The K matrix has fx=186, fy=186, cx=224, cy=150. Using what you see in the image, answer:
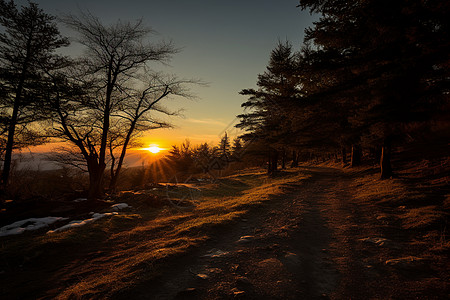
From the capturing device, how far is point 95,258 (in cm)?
492

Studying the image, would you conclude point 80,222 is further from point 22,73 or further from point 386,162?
point 386,162

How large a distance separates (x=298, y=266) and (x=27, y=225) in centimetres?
1020

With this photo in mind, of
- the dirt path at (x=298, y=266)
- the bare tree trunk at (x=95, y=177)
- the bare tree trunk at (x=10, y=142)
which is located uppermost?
the bare tree trunk at (x=10, y=142)

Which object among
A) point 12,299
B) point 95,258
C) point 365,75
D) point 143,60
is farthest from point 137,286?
point 143,60

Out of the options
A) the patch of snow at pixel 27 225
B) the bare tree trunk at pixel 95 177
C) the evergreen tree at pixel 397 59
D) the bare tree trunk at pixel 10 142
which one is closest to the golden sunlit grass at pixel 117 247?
the patch of snow at pixel 27 225

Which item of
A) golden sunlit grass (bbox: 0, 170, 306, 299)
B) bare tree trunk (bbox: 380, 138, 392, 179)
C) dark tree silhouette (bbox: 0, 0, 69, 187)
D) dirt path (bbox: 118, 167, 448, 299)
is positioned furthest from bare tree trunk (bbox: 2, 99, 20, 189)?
bare tree trunk (bbox: 380, 138, 392, 179)

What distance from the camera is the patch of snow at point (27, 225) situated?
6.89m

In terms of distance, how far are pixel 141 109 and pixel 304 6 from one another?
12.3m

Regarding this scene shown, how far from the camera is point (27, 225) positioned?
750 centimetres

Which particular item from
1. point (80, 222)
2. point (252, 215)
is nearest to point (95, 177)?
point (80, 222)

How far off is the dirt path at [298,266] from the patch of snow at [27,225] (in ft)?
24.2

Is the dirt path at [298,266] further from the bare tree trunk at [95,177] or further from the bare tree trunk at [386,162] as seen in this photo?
the bare tree trunk at [95,177]

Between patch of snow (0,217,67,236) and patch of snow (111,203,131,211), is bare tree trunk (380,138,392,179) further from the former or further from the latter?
patch of snow (0,217,67,236)

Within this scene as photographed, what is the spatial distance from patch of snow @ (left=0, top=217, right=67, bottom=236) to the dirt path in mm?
7364
